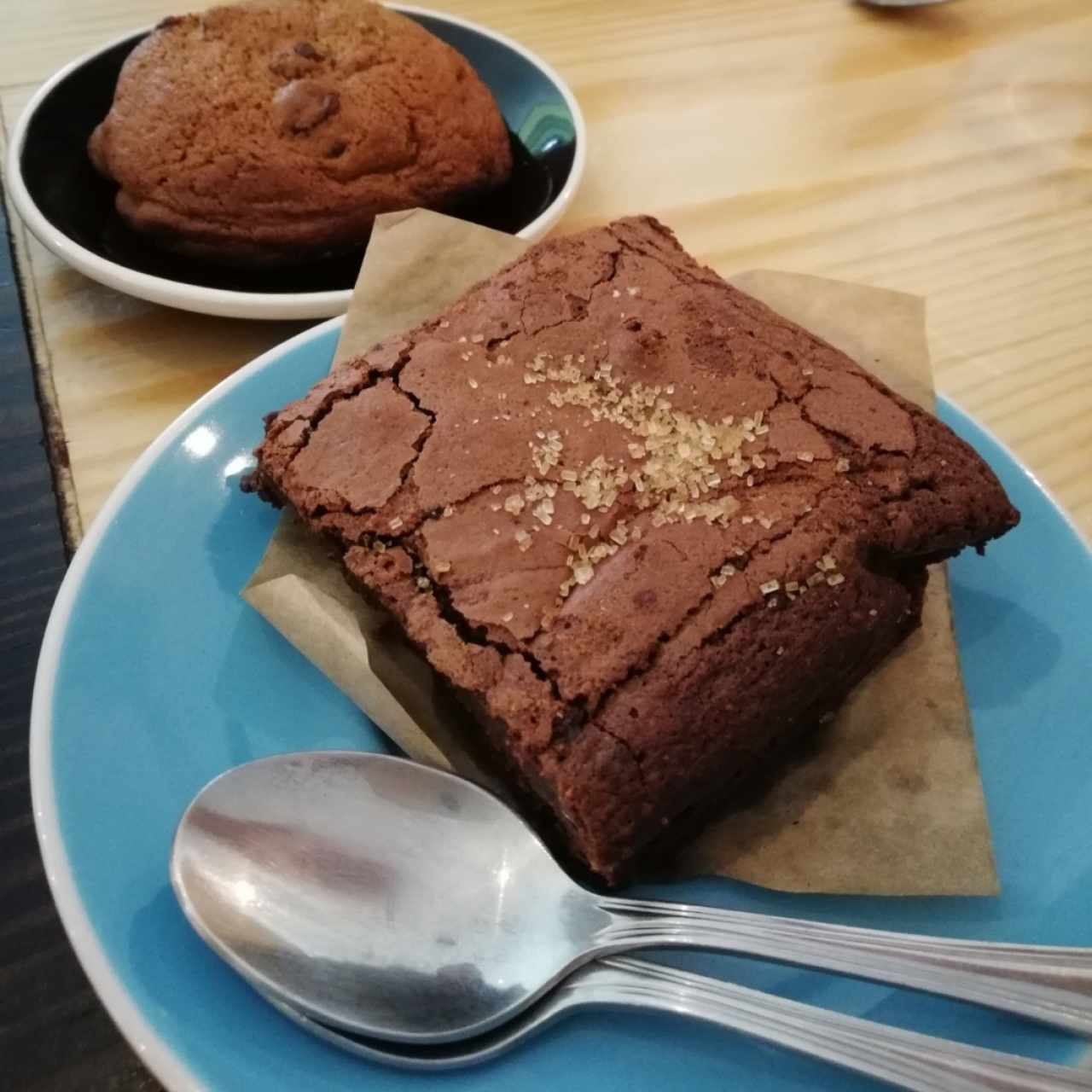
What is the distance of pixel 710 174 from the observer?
1.87m

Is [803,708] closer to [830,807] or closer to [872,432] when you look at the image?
[830,807]

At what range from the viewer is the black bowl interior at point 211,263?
58.2 inches

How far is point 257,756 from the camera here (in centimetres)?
90

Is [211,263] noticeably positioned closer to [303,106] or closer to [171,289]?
[171,289]

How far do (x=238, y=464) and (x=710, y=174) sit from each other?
1.21 m

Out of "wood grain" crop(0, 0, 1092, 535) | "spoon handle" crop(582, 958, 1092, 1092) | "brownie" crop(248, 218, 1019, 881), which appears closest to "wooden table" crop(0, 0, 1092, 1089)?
"wood grain" crop(0, 0, 1092, 535)

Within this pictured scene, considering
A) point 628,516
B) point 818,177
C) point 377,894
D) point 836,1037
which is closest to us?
point 836,1037

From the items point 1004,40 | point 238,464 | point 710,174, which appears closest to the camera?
point 238,464

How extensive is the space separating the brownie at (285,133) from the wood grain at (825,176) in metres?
0.16

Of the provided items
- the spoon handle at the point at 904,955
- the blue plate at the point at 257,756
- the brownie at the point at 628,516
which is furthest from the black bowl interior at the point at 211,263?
the spoon handle at the point at 904,955

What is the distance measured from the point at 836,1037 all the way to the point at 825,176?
5.40 ft

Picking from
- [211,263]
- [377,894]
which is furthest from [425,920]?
[211,263]

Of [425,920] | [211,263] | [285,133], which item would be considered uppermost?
[285,133]

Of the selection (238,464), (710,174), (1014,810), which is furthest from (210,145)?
(1014,810)
